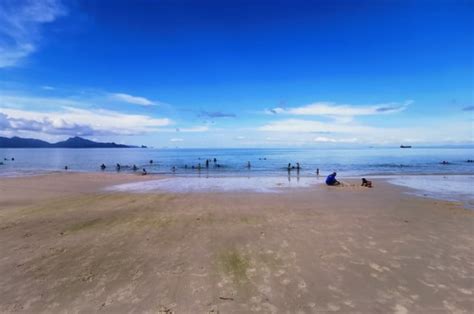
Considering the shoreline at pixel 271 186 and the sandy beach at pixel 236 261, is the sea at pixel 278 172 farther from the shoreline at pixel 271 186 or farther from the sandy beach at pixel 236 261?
the sandy beach at pixel 236 261

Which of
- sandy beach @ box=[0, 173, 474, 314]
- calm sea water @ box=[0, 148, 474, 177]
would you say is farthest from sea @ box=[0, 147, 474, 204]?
sandy beach @ box=[0, 173, 474, 314]

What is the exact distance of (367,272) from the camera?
17.8 ft

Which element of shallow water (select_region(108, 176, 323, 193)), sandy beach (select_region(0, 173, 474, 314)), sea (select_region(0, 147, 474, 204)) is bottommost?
sandy beach (select_region(0, 173, 474, 314))

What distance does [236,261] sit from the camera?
5984mm

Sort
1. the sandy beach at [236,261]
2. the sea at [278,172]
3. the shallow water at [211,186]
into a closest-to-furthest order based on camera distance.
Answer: the sandy beach at [236,261] → the shallow water at [211,186] → the sea at [278,172]

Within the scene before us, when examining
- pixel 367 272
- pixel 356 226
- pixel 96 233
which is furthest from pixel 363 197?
pixel 96 233

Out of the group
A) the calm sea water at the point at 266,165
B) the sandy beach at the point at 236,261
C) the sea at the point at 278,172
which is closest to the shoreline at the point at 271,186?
the sea at the point at 278,172

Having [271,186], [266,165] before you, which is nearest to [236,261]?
[271,186]

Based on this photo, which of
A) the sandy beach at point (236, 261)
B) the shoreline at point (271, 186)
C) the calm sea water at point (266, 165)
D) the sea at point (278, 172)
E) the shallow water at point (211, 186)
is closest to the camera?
the sandy beach at point (236, 261)

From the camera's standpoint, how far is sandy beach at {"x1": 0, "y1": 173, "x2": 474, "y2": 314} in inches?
174

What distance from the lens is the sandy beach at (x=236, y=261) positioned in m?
4.42

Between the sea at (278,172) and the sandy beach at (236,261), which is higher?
the sea at (278,172)

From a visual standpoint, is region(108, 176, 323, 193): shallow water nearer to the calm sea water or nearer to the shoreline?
the shoreline

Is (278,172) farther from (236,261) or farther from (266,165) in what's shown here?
(236,261)
